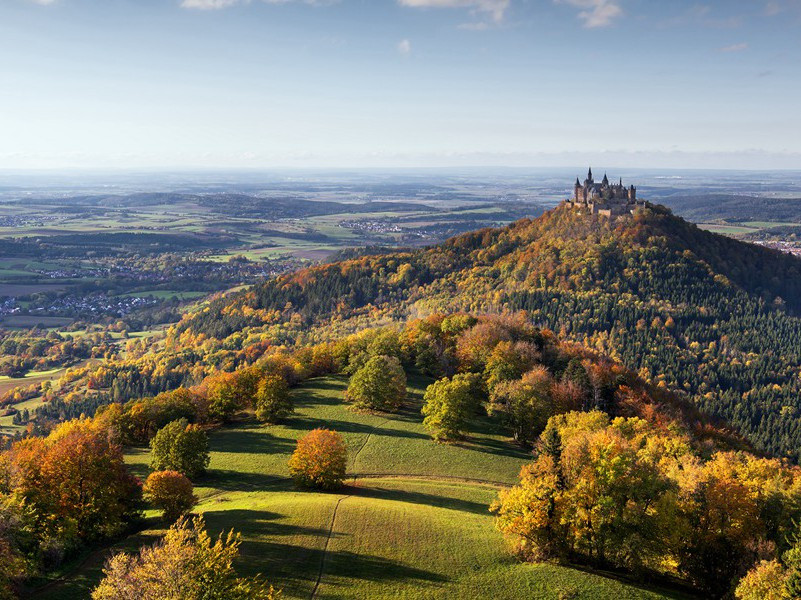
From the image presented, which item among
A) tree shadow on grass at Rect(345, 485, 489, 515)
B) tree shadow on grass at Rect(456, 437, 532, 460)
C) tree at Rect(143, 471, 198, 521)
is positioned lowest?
tree shadow on grass at Rect(456, 437, 532, 460)

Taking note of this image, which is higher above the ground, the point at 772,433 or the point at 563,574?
the point at 563,574

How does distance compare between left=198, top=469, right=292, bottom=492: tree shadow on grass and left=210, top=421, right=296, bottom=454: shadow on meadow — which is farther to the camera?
left=210, top=421, right=296, bottom=454: shadow on meadow

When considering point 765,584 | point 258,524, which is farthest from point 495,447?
point 765,584

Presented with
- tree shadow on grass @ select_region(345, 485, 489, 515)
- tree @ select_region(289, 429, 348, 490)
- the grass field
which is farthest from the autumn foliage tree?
tree @ select_region(289, 429, 348, 490)

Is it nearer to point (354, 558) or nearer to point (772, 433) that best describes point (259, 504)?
point (354, 558)

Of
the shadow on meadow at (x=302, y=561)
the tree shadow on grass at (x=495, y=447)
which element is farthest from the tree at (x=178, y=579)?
the tree shadow on grass at (x=495, y=447)

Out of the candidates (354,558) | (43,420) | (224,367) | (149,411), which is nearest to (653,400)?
(354,558)

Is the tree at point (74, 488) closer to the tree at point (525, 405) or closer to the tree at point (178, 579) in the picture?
the tree at point (178, 579)

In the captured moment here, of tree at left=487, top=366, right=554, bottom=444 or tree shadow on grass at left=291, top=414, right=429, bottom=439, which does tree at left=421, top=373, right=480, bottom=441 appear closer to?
tree shadow on grass at left=291, top=414, right=429, bottom=439
